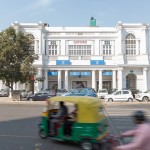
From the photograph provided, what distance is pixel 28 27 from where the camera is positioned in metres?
61.5

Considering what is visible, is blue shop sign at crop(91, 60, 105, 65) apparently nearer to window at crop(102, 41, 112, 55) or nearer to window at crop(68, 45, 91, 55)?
window at crop(102, 41, 112, 55)

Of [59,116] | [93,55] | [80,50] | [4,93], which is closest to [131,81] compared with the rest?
[93,55]

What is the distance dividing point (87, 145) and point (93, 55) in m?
51.6

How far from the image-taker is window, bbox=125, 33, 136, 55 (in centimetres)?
6138

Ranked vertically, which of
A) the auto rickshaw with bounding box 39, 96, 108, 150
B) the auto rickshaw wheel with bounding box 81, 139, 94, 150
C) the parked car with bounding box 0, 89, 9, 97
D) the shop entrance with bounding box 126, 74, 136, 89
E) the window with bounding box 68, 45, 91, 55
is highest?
the window with bounding box 68, 45, 91, 55

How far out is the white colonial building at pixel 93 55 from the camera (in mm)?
59812

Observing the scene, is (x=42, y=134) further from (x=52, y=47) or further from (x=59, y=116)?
(x=52, y=47)

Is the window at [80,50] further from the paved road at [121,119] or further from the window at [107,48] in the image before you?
the paved road at [121,119]

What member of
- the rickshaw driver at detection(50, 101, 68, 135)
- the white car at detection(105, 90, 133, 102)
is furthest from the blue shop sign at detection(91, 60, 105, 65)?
the rickshaw driver at detection(50, 101, 68, 135)

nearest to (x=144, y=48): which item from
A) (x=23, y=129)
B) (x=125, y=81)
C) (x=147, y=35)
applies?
(x=147, y=35)

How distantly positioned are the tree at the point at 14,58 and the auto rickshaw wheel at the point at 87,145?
1105 inches

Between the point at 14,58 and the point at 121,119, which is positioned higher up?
the point at 14,58

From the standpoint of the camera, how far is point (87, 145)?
9.66m

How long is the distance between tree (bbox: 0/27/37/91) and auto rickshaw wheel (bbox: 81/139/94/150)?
2805 cm
